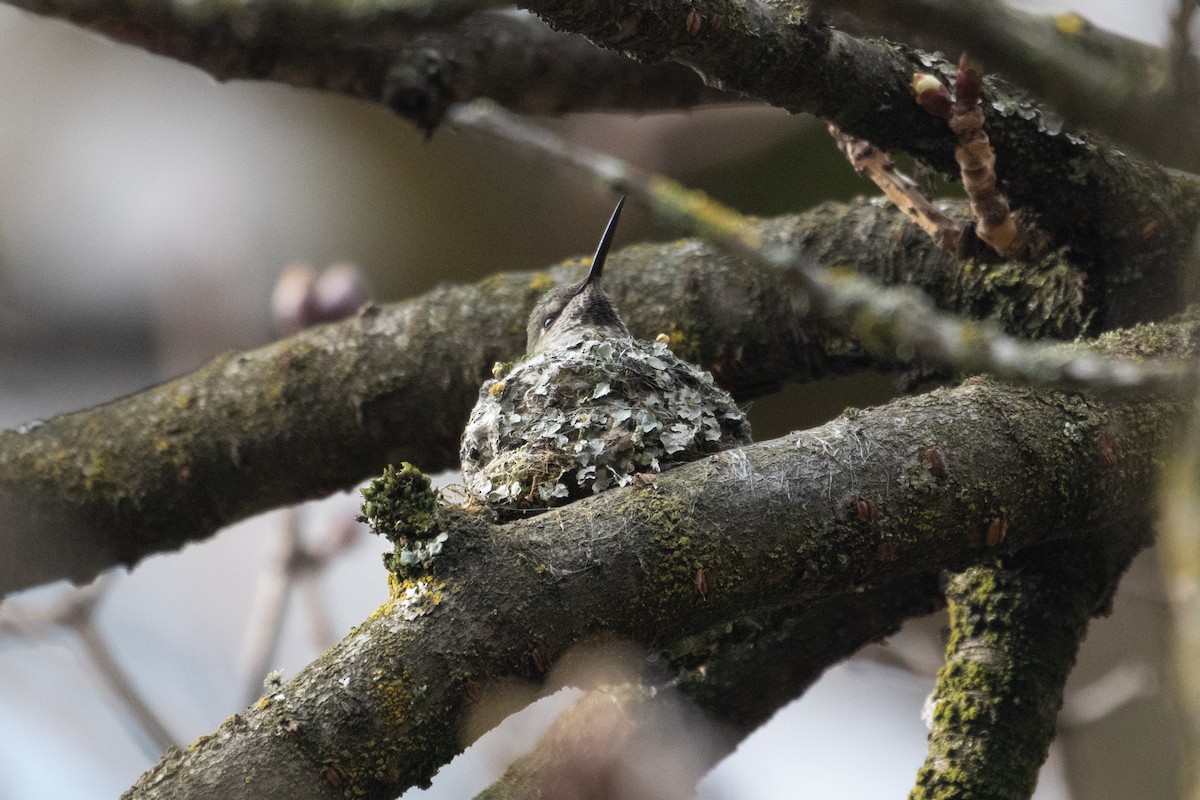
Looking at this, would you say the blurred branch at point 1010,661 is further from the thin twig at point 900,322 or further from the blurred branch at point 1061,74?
the blurred branch at point 1061,74

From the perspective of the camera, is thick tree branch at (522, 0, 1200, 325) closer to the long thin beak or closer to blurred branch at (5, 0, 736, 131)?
blurred branch at (5, 0, 736, 131)

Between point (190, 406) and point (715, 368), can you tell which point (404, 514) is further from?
point (190, 406)

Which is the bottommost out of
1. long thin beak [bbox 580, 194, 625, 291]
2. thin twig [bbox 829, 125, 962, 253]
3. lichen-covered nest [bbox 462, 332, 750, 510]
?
lichen-covered nest [bbox 462, 332, 750, 510]

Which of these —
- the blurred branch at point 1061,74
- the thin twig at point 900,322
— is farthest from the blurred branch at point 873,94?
the blurred branch at point 1061,74

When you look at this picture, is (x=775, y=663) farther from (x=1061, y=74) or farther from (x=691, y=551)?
(x=1061, y=74)

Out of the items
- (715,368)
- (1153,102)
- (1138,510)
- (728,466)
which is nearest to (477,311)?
(715,368)

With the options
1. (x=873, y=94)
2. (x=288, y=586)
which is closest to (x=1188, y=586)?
(x=873, y=94)

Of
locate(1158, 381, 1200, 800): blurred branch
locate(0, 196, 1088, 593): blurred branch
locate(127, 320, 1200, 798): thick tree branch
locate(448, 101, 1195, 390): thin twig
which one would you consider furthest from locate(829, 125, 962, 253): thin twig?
locate(1158, 381, 1200, 800): blurred branch
